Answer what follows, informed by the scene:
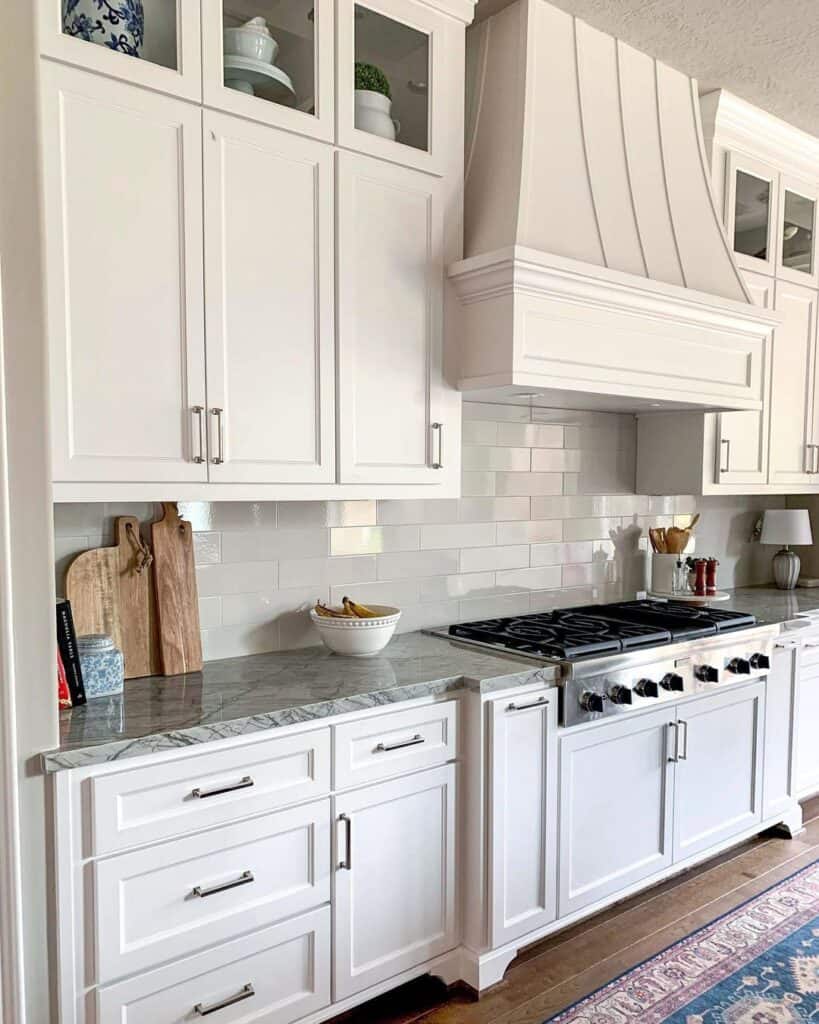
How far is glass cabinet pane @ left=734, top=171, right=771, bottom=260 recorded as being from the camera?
3.31m

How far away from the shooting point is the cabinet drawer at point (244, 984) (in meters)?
1.68

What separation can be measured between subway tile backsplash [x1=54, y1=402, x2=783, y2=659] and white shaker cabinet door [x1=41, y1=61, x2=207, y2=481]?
0.37 metres

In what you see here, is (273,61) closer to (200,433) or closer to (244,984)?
(200,433)

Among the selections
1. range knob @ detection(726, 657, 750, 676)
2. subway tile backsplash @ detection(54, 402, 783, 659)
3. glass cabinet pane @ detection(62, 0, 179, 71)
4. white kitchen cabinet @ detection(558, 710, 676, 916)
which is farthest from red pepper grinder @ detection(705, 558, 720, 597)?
glass cabinet pane @ detection(62, 0, 179, 71)

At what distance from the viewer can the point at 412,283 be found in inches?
92.0

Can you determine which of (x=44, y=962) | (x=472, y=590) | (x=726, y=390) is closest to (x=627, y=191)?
(x=726, y=390)

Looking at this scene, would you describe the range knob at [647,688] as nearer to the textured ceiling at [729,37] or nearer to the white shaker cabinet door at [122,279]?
the white shaker cabinet door at [122,279]

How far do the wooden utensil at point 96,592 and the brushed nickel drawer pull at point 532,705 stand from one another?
1079 millimetres

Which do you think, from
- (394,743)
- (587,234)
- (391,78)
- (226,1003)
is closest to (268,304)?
(391,78)

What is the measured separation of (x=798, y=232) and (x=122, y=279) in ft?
10.2

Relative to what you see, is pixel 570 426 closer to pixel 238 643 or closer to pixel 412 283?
pixel 412 283

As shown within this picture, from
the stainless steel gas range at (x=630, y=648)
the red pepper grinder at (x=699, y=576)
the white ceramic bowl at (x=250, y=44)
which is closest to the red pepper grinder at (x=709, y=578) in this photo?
the red pepper grinder at (x=699, y=576)

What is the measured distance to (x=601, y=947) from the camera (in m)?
2.47

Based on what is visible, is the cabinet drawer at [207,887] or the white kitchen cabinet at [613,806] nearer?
the cabinet drawer at [207,887]
